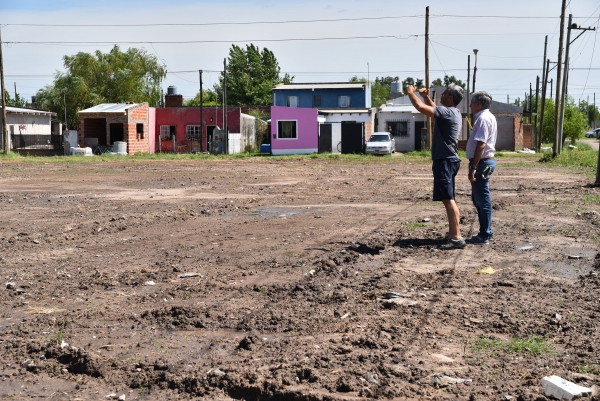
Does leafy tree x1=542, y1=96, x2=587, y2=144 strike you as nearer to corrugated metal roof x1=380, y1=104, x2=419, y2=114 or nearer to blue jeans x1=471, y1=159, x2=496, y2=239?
corrugated metal roof x1=380, y1=104, x2=419, y2=114

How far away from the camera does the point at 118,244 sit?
9.88 metres

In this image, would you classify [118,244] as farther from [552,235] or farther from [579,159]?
[579,159]

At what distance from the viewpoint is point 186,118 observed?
55250mm

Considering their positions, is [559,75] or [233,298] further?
[559,75]

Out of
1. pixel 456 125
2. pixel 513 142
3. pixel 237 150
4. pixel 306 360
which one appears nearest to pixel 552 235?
pixel 456 125

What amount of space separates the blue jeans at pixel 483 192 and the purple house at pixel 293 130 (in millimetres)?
40199

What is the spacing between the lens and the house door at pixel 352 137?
50281 millimetres

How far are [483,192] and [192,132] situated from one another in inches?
1877

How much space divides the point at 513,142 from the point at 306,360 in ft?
190

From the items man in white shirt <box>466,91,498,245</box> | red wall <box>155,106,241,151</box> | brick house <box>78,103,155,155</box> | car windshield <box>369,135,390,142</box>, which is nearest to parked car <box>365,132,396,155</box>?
car windshield <box>369,135,390,142</box>

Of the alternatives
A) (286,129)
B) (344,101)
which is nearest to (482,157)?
(286,129)

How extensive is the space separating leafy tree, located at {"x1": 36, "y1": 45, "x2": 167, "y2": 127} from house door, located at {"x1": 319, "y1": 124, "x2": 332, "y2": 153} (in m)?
31.0

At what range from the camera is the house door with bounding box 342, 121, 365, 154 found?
50.3 meters

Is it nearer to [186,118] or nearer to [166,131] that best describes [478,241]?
[186,118]
